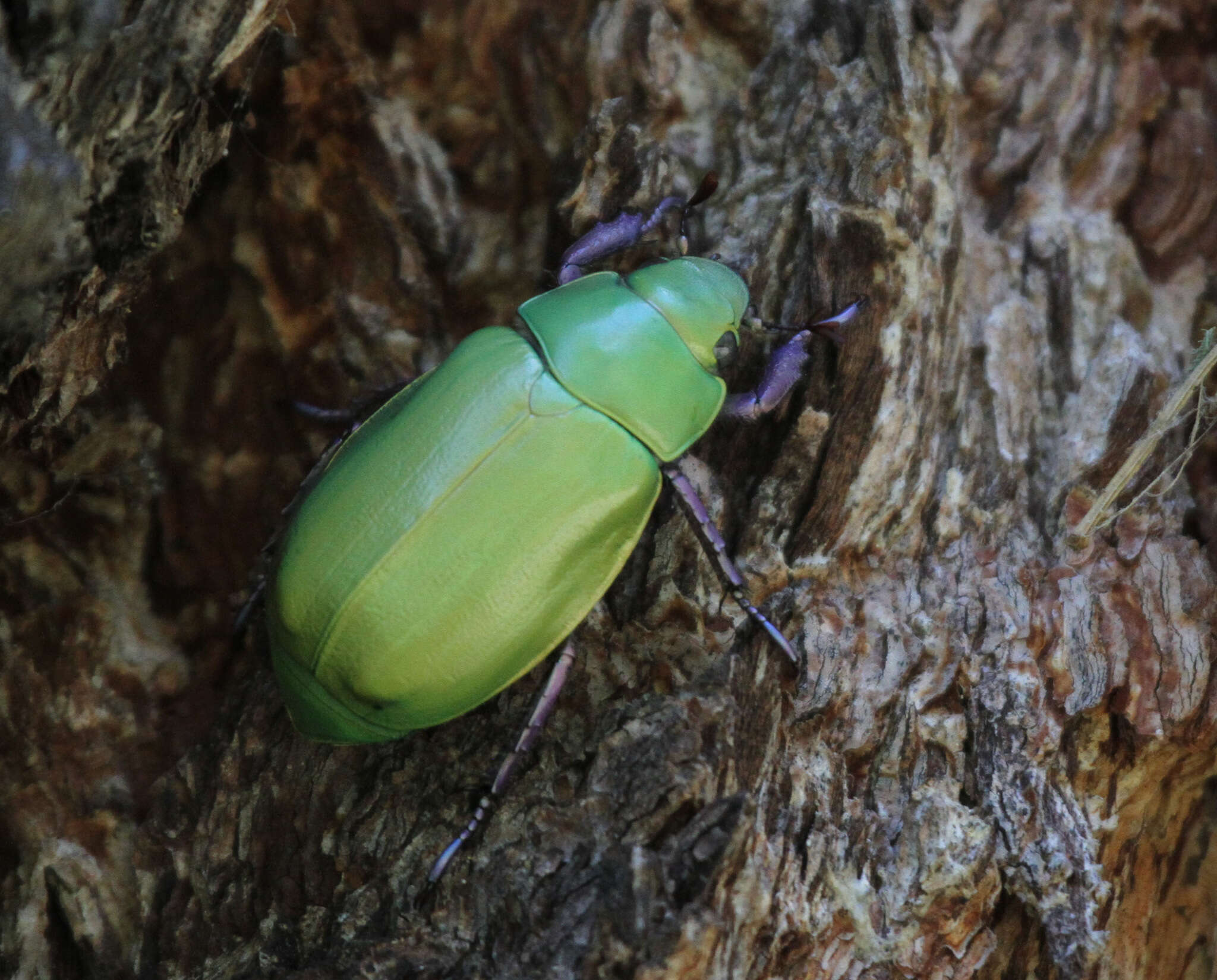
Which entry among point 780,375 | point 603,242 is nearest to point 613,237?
point 603,242

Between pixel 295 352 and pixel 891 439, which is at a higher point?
pixel 295 352

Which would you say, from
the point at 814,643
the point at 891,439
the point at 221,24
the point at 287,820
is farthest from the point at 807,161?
the point at 287,820

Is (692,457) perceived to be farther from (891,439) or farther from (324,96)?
(324,96)

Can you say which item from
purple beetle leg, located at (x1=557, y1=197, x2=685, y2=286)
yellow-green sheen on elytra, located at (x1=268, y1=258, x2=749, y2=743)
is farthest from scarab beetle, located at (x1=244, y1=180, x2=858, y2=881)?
purple beetle leg, located at (x1=557, y1=197, x2=685, y2=286)

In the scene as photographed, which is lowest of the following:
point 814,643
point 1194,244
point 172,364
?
point 1194,244

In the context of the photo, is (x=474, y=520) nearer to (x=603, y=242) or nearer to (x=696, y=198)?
(x=603, y=242)

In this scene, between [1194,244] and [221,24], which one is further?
[1194,244]

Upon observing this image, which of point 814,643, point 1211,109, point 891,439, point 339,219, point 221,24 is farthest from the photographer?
point 1211,109
